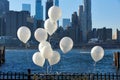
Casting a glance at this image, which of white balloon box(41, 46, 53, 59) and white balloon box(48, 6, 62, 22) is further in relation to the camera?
white balloon box(48, 6, 62, 22)

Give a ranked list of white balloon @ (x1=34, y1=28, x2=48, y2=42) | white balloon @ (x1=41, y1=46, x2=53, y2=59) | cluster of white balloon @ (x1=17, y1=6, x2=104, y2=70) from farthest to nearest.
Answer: white balloon @ (x1=34, y1=28, x2=48, y2=42) → cluster of white balloon @ (x1=17, y1=6, x2=104, y2=70) → white balloon @ (x1=41, y1=46, x2=53, y2=59)

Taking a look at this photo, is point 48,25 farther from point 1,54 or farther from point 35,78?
point 1,54

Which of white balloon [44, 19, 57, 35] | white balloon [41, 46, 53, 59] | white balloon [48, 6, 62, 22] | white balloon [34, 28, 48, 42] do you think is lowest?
white balloon [41, 46, 53, 59]

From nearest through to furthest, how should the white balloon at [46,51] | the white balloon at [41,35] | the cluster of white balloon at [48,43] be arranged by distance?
the white balloon at [46,51] < the cluster of white balloon at [48,43] < the white balloon at [41,35]

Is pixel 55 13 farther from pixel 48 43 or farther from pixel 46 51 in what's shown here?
pixel 46 51

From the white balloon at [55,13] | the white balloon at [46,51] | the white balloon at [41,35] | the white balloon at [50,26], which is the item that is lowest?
the white balloon at [46,51]

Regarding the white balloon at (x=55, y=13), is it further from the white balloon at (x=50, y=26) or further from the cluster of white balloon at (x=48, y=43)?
the white balloon at (x=50, y=26)

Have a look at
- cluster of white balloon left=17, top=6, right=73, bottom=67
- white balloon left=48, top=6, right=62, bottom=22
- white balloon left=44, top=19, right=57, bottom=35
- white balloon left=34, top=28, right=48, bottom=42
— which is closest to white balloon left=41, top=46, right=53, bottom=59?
cluster of white balloon left=17, top=6, right=73, bottom=67

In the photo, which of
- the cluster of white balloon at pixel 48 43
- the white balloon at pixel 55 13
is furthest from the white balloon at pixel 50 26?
the white balloon at pixel 55 13

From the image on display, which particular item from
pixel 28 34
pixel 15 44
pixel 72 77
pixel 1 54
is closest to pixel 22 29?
pixel 28 34

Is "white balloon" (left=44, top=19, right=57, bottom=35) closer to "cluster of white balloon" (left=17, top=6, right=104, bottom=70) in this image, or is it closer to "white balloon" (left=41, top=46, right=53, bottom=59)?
"cluster of white balloon" (left=17, top=6, right=104, bottom=70)

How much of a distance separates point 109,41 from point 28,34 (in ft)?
584

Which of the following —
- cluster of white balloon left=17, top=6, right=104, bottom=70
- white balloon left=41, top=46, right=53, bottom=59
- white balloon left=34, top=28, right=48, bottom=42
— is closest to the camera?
white balloon left=41, top=46, right=53, bottom=59

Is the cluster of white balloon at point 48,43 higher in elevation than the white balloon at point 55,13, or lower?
lower
